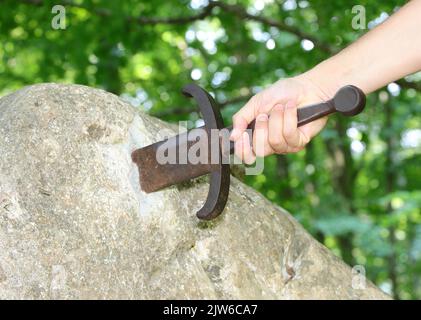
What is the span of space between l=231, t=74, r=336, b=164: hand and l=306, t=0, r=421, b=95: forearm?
0.30 ft

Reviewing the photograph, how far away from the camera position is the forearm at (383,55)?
5.50ft

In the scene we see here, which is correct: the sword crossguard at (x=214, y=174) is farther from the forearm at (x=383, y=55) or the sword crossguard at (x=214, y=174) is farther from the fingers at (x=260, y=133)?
the forearm at (x=383, y=55)

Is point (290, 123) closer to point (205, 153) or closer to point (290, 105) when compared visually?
point (290, 105)

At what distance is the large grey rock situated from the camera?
170 centimetres

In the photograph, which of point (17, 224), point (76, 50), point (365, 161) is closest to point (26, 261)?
point (17, 224)

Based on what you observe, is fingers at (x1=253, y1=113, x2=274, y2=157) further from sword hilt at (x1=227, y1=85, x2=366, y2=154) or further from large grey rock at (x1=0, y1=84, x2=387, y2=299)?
large grey rock at (x1=0, y1=84, x2=387, y2=299)

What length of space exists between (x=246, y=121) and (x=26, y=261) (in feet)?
2.56

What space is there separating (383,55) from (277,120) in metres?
0.38

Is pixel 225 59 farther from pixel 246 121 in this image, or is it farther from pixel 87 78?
pixel 246 121

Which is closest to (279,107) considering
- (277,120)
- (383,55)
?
(277,120)

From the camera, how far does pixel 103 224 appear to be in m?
1.79

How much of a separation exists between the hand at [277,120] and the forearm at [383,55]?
9cm

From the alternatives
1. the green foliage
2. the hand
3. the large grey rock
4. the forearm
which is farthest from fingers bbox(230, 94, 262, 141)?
the green foliage

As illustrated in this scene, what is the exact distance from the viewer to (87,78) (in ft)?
17.0
